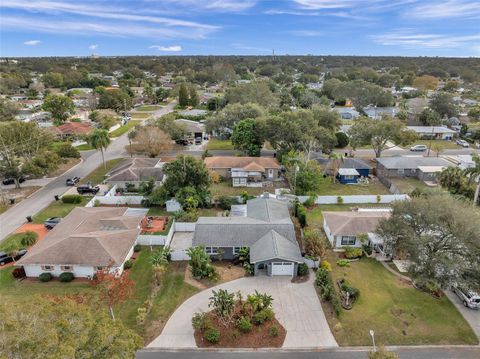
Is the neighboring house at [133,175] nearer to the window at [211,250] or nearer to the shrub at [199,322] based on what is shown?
the window at [211,250]

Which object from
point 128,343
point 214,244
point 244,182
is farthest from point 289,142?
point 128,343

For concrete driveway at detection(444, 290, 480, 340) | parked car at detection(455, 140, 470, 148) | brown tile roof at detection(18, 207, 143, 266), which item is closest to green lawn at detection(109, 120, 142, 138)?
brown tile roof at detection(18, 207, 143, 266)

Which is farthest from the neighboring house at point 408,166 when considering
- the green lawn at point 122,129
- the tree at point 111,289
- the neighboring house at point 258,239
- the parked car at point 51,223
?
the green lawn at point 122,129

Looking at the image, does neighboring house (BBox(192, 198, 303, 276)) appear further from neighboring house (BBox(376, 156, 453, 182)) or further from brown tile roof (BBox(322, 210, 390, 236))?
neighboring house (BBox(376, 156, 453, 182))

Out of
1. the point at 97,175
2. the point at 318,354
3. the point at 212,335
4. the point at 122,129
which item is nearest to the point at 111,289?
the point at 212,335

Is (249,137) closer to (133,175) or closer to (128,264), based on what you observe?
(133,175)
